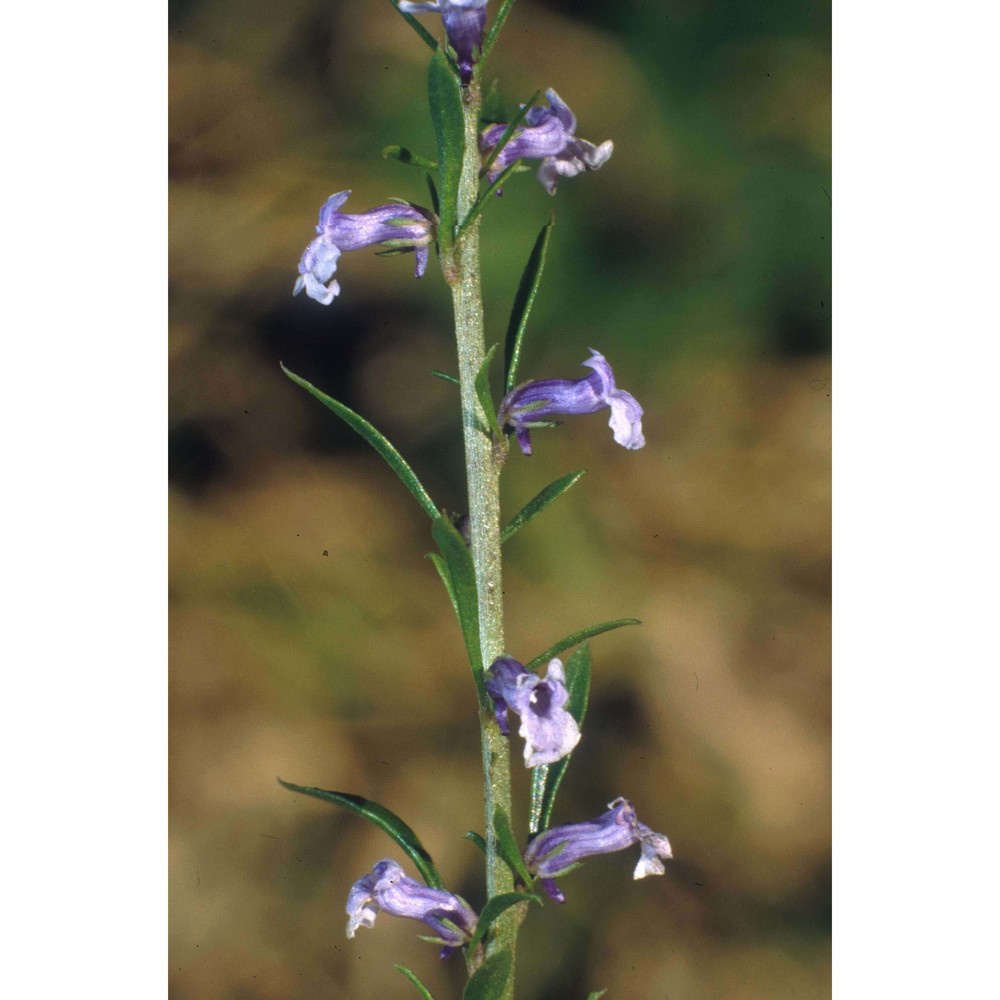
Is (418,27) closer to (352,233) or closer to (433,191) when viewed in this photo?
(433,191)

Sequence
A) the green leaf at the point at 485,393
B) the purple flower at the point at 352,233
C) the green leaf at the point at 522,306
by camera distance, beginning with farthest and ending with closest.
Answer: the green leaf at the point at 522,306, the purple flower at the point at 352,233, the green leaf at the point at 485,393

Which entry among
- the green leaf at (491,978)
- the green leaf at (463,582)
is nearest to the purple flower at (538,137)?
the green leaf at (463,582)

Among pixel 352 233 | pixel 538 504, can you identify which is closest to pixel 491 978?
pixel 538 504

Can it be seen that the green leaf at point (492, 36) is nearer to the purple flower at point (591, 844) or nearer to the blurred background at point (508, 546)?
the blurred background at point (508, 546)

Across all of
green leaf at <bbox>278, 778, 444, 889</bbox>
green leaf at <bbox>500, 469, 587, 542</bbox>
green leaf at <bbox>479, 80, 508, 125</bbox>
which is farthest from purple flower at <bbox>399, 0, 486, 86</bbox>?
green leaf at <bbox>278, 778, 444, 889</bbox>

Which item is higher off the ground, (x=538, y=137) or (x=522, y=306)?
(x=538, y=137)

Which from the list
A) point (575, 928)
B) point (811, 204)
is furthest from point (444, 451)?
point (575, 928)

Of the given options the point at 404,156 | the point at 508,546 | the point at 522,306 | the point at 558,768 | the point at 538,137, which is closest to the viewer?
the point at 404,156
